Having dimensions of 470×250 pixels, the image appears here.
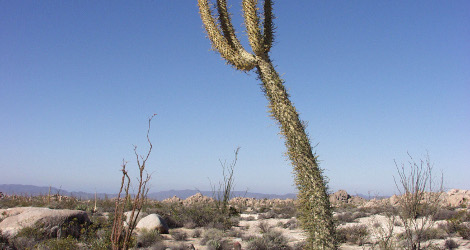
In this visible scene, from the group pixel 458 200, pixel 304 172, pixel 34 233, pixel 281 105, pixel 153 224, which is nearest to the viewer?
pixel 304 172

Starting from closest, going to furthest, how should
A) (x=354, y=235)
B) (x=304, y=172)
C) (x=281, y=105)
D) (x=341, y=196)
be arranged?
(x=304, y=172) → (x=281, y=105) → (x=354, y=235) → (x=341, y=196)

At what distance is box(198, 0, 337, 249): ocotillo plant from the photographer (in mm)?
Answer: 3859

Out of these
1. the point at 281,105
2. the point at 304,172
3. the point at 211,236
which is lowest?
the point at 211,236

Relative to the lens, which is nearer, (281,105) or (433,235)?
(281,105)

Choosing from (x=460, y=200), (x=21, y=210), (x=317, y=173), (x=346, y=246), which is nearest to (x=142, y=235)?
(x=21, y=210)

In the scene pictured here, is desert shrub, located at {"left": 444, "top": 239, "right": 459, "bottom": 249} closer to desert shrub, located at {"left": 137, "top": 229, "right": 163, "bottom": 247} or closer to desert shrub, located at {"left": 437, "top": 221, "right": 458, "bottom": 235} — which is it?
desert shrub, located at {"left": 437, "top": 221, "right": 458, "bottom": 235}

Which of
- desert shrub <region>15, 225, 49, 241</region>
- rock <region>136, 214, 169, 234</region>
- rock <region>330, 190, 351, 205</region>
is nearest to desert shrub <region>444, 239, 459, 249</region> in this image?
rock <region>136, 214, 169, 234</region>

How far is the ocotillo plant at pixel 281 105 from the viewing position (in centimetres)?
386

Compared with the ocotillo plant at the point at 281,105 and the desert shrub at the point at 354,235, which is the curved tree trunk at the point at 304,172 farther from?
the desert shrub at the point at 354,235

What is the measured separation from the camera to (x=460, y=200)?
1836 cm

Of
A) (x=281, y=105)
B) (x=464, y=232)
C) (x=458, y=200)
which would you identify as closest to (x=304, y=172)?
(x=281, y=105)

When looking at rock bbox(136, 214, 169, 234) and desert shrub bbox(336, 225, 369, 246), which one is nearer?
desert shrub bbox(336, 225, 369, 246)

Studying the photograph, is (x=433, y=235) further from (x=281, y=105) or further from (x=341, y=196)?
(x=341, y=196)

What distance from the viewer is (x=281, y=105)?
4336mm
